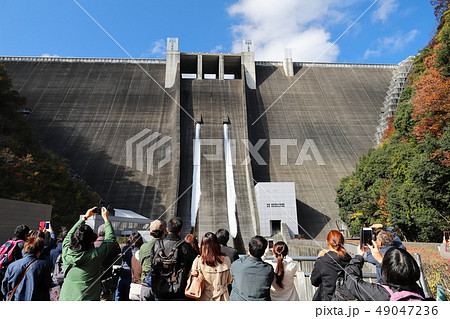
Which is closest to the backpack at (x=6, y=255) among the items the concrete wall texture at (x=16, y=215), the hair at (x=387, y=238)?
the hair at (x=387, y=238)

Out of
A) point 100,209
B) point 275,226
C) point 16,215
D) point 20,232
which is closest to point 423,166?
point 275,226

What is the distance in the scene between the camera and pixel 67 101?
29344 millimetres

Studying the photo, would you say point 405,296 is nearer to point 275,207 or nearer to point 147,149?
point 275,207

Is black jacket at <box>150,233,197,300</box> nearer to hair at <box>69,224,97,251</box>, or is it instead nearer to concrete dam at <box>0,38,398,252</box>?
hair at <box>69,224,97,251</box>

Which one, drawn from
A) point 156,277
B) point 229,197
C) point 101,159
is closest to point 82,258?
point 156,277

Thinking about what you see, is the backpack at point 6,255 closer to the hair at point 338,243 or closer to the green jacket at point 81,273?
the green jacket at point 81,273

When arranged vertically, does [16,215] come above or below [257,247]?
above

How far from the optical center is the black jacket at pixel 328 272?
262cm

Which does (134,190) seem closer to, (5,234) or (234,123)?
(234,123)

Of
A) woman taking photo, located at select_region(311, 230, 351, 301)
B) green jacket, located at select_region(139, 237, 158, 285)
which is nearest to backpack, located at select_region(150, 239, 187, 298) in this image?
green jacket, located at select_region(139, 237, 158, 285)

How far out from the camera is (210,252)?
2676 millimetres

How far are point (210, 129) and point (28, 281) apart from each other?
81.4 ft

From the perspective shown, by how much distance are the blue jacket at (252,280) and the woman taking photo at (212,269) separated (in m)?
0.12

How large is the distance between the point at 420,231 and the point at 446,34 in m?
8.24
